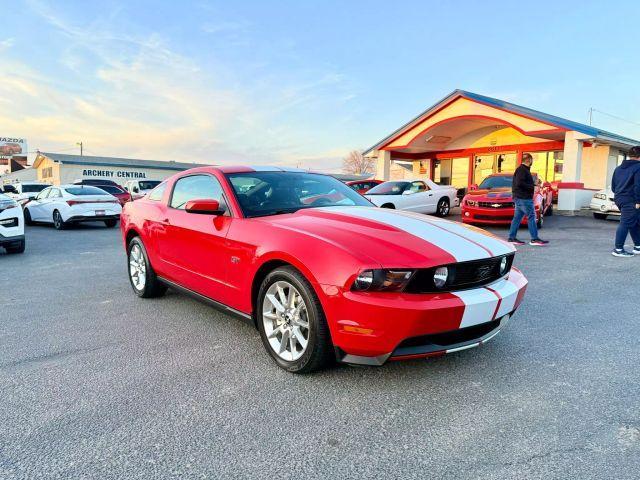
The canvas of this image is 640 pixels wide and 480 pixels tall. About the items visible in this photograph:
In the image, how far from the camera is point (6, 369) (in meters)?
3.10

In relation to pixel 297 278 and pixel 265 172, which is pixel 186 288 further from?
pixel 297 278

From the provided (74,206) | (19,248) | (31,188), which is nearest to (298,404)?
(19,248)

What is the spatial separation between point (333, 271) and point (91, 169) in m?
41.3

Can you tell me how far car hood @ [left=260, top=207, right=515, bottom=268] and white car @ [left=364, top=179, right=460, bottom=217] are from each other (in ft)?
31.1

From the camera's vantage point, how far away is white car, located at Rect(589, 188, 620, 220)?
43.5 feet

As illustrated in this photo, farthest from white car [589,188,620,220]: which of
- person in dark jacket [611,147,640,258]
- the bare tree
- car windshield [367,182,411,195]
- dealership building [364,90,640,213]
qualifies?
the bare tree

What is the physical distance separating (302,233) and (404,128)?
18.1 m

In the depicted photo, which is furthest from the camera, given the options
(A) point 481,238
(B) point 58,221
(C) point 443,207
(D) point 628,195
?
(C) point 443,207

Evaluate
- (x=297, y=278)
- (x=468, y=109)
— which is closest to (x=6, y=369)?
(x=297, y=278)

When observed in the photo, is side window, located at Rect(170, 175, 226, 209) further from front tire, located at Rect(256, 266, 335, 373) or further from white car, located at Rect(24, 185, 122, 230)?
white car, located at Rect(24, 185, 122, 230)

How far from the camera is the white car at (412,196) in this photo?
13.3 metres

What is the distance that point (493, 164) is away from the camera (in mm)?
21938

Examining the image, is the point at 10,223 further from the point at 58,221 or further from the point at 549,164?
the point at 549,164

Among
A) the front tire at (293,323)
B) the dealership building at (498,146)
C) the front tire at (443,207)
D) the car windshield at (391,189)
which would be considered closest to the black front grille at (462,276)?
the front tire at (293,323)
